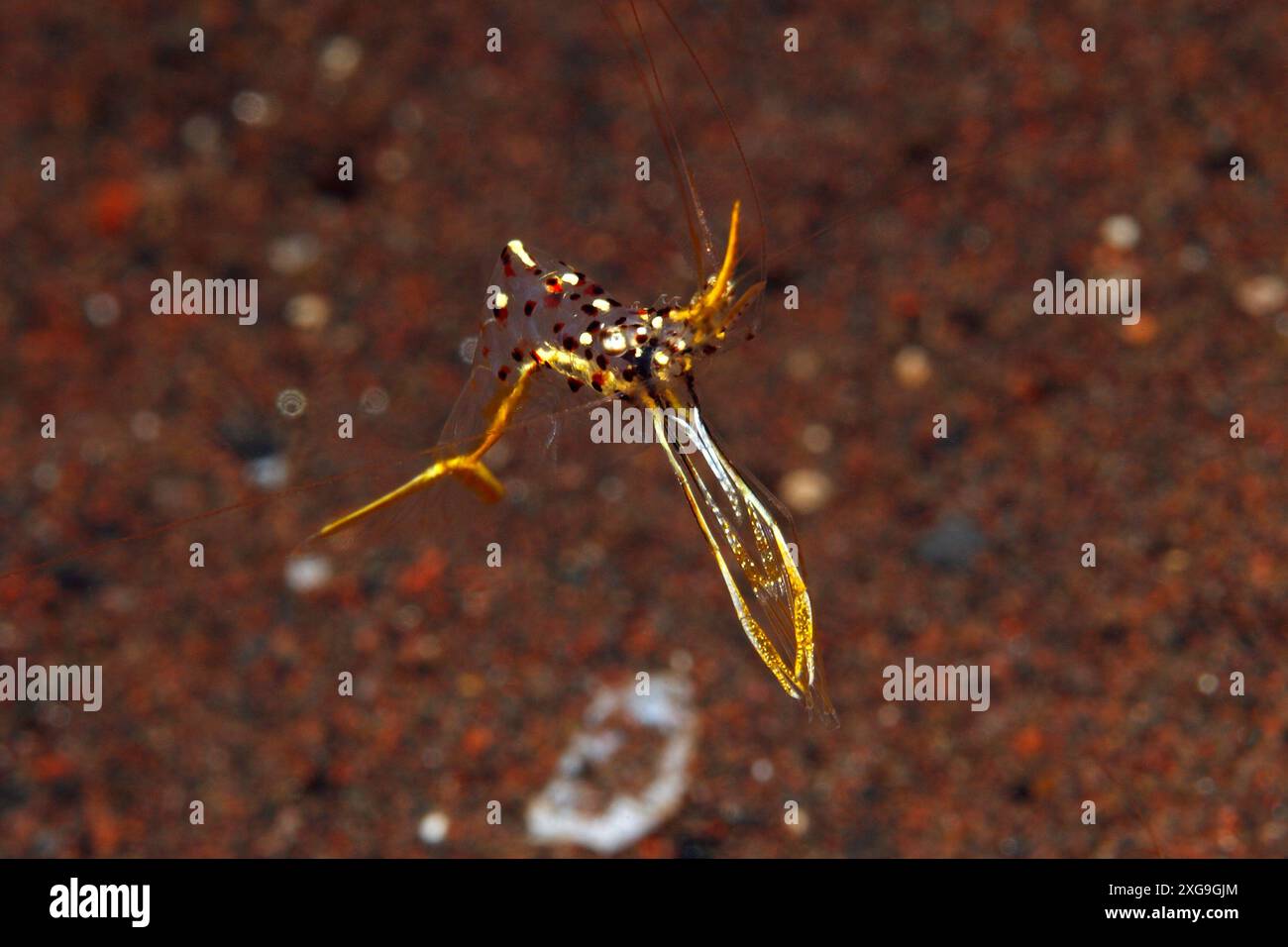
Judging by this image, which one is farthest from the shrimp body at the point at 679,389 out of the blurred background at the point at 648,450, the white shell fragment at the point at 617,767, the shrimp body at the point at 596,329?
the white shell fragment at the point at 617,767

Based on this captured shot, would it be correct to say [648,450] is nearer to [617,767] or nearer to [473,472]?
[617,767]

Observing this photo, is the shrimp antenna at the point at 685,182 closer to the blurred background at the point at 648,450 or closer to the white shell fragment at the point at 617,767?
the blurred background at the point at 648,450

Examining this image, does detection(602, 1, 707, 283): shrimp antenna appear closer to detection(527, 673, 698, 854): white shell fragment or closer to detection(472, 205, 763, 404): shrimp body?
detection(472, 205, 763, 404): shrimp body

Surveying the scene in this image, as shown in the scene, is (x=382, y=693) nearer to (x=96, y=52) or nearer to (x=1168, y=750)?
(x=1168, y=750)

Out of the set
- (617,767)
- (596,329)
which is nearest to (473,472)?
(596,329)

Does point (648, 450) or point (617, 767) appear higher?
point (648, 450)

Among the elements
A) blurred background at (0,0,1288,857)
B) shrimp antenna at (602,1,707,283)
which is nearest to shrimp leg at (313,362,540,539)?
shrimp antenna at (602,1,707,283)

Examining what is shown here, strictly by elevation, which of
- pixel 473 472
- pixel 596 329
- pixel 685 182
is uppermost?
pixel 685 182

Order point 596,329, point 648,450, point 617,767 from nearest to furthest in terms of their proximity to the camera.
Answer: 1. point 596,329
2. point 648,450
3. point 617,767
